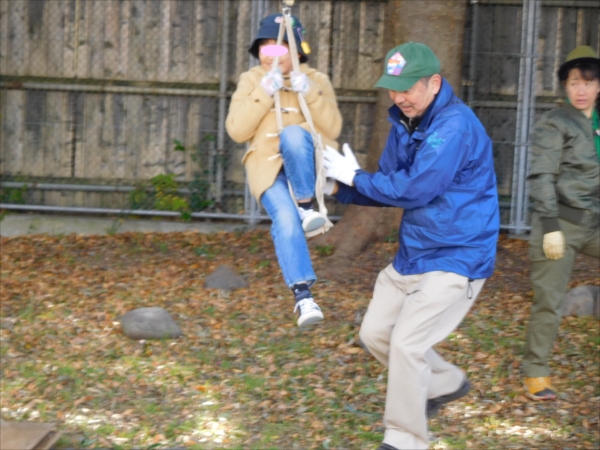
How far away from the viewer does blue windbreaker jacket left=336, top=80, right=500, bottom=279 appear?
4105mm

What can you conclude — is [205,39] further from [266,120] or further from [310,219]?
[310,219]

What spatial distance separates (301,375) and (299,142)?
6.68 ft

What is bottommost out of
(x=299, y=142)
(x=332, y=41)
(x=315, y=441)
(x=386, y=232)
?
(x=315, y=441)

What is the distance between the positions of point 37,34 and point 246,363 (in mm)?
5206

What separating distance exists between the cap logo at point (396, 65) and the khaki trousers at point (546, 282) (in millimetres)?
1714

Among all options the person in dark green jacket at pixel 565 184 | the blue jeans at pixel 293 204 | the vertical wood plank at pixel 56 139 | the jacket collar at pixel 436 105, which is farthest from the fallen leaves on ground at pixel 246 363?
the jacket collar at pixel 436 105

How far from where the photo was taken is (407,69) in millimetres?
4160

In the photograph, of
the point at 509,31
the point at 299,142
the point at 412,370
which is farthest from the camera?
the point at 509,31

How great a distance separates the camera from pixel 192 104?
9.53 meters

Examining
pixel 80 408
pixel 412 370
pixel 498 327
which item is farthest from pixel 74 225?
pixel 412 370

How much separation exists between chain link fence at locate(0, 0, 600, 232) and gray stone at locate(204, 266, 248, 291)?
145 centimetres

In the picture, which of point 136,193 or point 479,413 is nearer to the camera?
point 479,413

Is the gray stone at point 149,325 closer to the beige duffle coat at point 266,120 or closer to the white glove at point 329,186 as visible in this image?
the beige duffle coat at point 266,120

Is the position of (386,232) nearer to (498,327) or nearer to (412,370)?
(498,327)
